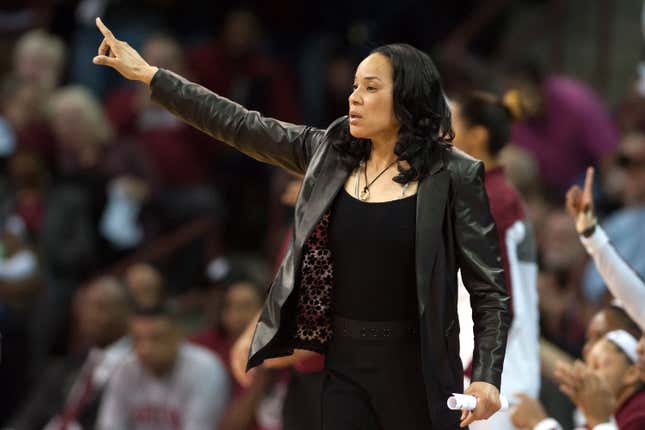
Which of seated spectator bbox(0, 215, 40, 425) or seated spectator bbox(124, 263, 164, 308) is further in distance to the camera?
seated spectator bbox(0, 215, 40, 425)

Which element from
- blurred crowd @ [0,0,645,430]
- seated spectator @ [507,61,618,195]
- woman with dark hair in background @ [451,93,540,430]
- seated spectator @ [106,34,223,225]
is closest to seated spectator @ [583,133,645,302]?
blurred crowd @ [0,0,645,430]

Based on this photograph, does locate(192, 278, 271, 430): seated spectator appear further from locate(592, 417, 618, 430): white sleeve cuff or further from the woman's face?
the woman's face

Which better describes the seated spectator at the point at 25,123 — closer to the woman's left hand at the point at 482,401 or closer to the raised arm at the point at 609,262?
the raised arm at the point at 609,262

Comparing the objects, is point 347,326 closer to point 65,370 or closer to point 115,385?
point 115,385

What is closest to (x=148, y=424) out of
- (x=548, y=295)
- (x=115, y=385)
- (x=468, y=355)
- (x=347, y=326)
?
(x=115, y=385)

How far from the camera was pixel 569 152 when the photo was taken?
30.5 ft

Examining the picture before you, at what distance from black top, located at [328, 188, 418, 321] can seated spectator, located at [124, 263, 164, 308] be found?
4106mm

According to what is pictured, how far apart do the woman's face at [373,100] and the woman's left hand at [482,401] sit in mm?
805

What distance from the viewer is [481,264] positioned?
13.7ft

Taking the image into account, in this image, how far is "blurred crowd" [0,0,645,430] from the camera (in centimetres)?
776

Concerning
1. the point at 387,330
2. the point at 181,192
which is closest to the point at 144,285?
the point at 181,192

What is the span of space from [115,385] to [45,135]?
7.51 ft

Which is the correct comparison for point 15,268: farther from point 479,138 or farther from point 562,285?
point 479,138

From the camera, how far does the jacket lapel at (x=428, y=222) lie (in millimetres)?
4086
